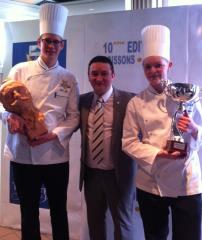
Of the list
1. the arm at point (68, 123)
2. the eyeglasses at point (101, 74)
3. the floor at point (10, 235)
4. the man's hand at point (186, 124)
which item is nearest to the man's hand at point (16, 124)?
the arm at point (68, 123)

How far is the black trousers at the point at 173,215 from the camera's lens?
136 cm

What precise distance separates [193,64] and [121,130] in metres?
0.61

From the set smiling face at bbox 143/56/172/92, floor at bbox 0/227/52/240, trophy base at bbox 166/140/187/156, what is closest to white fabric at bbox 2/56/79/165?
smiling face at bbox 143/56/172/92

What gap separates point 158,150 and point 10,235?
153 centimetres

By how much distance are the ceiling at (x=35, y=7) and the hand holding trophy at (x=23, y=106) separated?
1.52 meters

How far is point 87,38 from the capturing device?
2.18 meters

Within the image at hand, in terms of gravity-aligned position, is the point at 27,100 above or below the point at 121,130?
above

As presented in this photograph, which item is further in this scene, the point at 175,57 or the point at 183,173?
the point at 175,57

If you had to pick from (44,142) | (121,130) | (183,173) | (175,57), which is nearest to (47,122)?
(44,142)

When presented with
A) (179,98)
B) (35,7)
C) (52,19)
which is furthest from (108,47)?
(35,7)

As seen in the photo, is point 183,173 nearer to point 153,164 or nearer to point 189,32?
point 153,164

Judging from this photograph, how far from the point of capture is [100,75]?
1630 mm

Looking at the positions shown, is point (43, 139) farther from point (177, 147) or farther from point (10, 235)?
point (10, 235)

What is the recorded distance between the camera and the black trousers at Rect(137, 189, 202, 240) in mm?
1363
